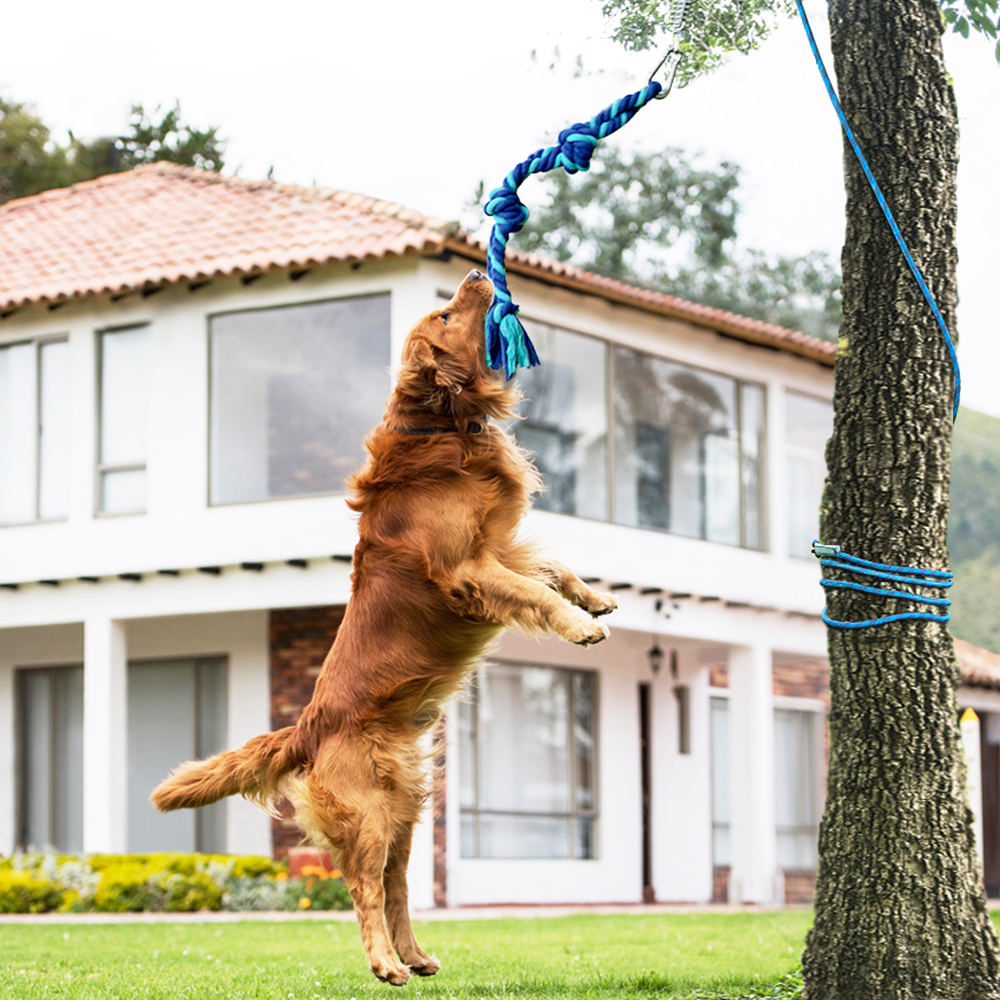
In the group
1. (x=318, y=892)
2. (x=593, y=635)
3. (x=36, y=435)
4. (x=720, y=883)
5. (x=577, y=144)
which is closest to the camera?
(x=593, y=635)

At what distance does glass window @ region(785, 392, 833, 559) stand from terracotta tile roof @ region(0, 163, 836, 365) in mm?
1057

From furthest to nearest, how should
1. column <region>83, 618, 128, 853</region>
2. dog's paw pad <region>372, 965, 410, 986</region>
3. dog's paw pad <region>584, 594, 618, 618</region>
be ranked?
column <region>83, 618, 128, 853</region>, dog's paw pad <region>584, 594, 618, 618</region>, dog's paw pad <region>372, 965, 410, 986</region>

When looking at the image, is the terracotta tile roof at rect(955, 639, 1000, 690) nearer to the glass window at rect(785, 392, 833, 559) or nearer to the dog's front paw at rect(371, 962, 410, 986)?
the glass window at rect(785, 392, 833, 559)

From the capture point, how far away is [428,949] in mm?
8773

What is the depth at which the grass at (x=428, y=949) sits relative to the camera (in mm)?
6000

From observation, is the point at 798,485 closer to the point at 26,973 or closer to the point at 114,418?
the point at 114,418

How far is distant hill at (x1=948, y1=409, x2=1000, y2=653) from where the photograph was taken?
29.1m

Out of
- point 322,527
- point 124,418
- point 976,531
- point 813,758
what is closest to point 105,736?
point 124,418

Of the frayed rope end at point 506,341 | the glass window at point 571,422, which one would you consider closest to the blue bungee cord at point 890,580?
the frayed rope end at point 506,341

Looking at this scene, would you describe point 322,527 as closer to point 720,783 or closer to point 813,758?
point 720,783

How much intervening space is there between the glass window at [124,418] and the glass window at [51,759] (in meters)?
2.74

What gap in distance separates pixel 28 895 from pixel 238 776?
10.0 meters

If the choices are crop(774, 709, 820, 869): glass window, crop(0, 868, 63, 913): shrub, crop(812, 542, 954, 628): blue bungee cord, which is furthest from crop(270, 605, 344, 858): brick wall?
crop(812, 542, 954, 628): blue bungee cord

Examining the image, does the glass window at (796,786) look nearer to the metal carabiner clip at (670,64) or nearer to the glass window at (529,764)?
the glass window at (529,764)
